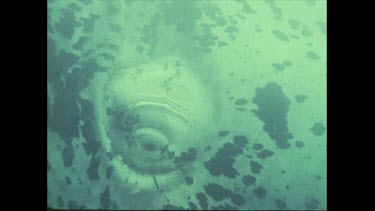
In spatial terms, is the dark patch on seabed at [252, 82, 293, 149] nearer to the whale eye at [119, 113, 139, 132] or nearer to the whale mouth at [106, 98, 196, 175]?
the whale mouth at [106, 98, 196, 175]

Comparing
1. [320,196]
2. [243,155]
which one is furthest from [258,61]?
[320,196]

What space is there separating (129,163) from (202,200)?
11.6 inches

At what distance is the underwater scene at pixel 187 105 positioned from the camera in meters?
1.18

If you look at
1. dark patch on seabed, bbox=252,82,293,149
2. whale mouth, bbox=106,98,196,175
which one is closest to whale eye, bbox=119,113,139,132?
whale mouth, bbox=106,98,196,175

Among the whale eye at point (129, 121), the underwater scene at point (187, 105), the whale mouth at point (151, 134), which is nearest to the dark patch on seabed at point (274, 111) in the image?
the underwater scene at point (187, 105)

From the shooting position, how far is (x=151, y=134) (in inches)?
48.5

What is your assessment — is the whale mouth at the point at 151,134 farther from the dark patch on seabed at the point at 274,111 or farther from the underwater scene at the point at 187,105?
the dark patch on seabed at the point at 274,111

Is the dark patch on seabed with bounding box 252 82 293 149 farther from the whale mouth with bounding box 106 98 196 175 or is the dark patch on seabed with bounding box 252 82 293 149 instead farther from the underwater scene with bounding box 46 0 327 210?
the whale mouth with bounding box 106 98 196 175

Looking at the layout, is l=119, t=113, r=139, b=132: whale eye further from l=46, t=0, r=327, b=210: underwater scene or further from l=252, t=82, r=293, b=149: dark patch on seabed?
l=252, t=82, r=293, b=149: dark patch on seabed

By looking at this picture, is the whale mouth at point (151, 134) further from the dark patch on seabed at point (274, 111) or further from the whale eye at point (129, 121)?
the dark patch on seabed at point (274, 111)

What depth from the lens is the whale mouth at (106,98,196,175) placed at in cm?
122

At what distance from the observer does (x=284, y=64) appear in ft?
3.91

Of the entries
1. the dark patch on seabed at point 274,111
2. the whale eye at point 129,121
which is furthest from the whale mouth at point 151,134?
the dark patch on seabed at point 274,111

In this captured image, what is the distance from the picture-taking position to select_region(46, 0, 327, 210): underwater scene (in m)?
1.18
